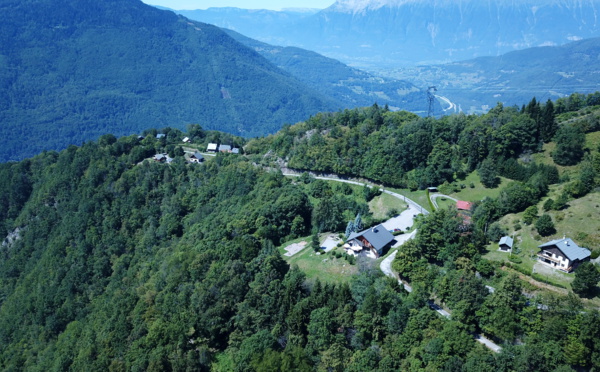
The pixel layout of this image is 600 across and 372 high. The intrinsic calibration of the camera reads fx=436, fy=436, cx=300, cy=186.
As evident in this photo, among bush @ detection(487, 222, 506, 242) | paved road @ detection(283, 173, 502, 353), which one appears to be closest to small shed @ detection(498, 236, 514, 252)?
bush @ detection(487, 222, 506, 242)

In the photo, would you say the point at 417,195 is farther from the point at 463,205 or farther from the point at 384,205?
the point at 463,205

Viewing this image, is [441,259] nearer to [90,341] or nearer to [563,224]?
[563,224]

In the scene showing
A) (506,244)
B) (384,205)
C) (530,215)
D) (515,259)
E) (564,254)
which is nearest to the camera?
(564,254)

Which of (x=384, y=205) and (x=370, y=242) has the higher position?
(x=370, y=242)

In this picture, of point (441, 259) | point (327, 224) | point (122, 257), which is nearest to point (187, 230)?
point (122, 257)

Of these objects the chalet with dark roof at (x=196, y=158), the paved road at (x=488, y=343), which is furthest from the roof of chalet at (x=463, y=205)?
the chalet with dark roof at (x=196, y=158)

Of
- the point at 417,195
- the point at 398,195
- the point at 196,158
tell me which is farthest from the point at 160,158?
the point at 417,195

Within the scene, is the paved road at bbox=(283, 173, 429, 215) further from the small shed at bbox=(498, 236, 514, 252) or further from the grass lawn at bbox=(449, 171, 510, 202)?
the small shed at bbox=(498, 236, 514, 252)

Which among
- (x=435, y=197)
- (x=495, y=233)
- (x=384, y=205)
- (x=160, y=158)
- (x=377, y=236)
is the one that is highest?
(x=495, y=233)
